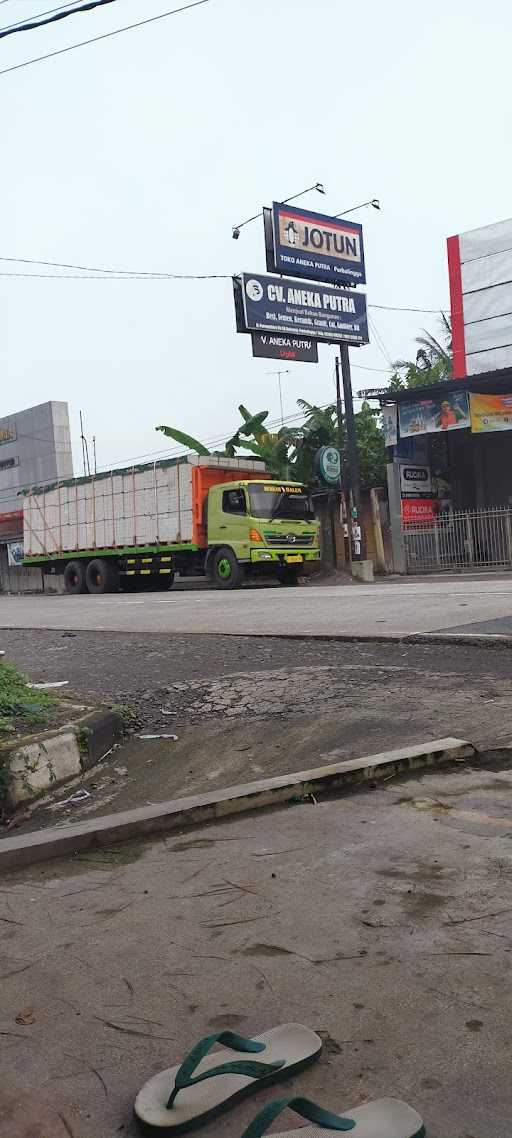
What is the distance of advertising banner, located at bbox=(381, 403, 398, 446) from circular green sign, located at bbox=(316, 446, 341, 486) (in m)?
2.28

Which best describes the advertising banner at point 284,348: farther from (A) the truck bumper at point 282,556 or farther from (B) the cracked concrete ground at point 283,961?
(B) the cracked concrete ground at point 283,961

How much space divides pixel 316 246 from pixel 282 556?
10.9 meters

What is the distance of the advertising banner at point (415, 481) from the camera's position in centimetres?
2372

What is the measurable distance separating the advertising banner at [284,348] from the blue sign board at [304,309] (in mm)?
291

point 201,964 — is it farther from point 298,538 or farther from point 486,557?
point 486,557

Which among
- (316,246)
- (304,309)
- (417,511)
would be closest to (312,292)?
(304,309)

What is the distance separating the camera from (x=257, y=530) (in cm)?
1962

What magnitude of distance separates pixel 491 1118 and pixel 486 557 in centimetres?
2162

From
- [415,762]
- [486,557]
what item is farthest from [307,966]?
[486,557]

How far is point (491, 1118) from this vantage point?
5.14ft

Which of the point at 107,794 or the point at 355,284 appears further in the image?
the point at 355,284

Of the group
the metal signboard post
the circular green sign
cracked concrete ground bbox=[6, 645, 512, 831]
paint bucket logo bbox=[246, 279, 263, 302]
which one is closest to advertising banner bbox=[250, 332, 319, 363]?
the metal signboard post

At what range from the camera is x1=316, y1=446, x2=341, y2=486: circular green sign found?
2520 cm

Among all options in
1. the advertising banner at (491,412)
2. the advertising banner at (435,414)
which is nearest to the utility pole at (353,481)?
the advertising banner at (435,414)
